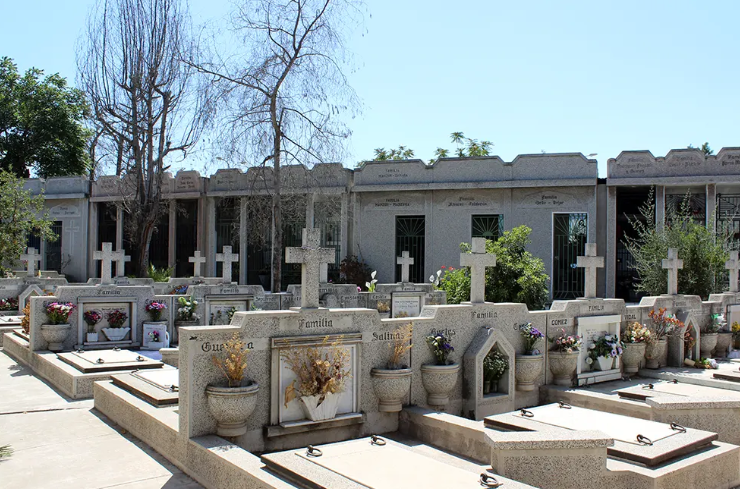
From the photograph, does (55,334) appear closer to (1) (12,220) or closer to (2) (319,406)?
(2) (319,406)

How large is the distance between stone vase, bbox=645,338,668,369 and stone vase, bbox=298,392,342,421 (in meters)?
7.02

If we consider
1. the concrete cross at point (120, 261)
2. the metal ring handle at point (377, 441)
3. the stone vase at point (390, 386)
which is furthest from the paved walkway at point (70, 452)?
the concrete cross at point (120, 261)

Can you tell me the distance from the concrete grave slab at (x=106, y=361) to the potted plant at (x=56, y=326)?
921 millimetres

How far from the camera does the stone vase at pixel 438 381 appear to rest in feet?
27.4

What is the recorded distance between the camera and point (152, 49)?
81.5ft

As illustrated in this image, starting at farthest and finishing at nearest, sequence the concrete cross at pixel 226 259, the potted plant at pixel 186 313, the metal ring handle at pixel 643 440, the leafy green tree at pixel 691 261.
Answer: the leafy green tree at pixel 691 261
the concrete cross at pixel 226 259
the potted plant at pixel 186 313
the metal ring handle at pixel 643 440

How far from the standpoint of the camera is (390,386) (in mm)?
7801

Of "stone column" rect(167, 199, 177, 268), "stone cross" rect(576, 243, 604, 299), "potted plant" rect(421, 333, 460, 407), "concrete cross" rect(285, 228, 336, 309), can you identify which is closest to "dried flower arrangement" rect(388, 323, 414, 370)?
"potted plant" rect(421, 333, 460, 407)

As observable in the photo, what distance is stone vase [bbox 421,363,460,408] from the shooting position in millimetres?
8359

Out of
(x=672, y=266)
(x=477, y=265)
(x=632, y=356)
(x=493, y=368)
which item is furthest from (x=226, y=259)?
(x=672, y=266)

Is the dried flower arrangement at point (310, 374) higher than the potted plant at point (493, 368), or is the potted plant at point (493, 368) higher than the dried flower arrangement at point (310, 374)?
the dried flower arrangement at point (310, 374)

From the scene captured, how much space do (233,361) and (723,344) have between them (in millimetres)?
11441

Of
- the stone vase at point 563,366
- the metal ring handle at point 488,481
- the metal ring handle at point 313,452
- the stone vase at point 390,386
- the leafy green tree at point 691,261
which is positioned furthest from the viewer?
the leafy green tree at point 691,261

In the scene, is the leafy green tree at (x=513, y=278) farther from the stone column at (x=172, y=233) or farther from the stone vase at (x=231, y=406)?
the stone column at (x=172, y=233)
